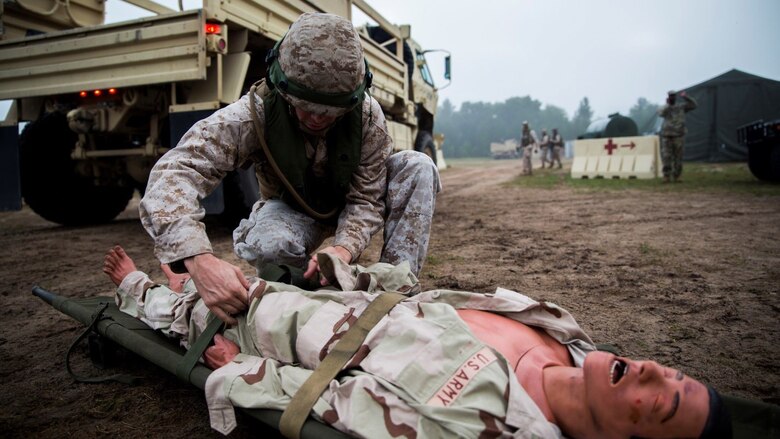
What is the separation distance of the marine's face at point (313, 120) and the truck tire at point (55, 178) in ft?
12.6

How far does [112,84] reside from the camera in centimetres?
382

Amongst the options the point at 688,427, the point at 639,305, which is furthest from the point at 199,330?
the point at 639,305

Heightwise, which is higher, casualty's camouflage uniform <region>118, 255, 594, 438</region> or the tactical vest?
the tactical vest

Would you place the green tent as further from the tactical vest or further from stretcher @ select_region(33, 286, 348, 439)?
stretcher @ select_region(33, 286, 348, 439)

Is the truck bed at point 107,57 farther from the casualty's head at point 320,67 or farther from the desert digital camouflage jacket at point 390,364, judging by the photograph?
the desert digital camouflage jacket at point 390,364

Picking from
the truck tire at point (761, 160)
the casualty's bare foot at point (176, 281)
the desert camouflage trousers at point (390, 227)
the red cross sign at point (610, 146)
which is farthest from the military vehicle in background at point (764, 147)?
the casualty's bare foot at point (176, 281)

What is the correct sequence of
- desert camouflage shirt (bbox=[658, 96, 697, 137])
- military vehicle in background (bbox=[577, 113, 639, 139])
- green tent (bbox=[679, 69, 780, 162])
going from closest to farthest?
desert camouflage shirt (bbox=[658, 96, 697, 137]) < military vehicle in background (bbox=[577, 113, 639, 139]) < green tent (bbox=[679, 69, 780, 162])

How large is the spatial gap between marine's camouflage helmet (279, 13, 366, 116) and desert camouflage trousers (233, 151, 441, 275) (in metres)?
0.58

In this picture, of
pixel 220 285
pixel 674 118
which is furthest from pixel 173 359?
pixel 674 118

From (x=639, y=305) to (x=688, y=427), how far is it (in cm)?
151

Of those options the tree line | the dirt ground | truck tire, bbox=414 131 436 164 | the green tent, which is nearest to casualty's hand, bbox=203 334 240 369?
the dirt ground

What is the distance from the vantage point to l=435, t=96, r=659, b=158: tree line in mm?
67938

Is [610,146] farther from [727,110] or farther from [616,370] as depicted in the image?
[616,370]

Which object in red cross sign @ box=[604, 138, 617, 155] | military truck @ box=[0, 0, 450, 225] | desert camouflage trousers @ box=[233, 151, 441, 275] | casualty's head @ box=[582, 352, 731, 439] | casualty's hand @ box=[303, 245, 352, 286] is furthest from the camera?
red cross sign @ box=[604, 138, 617, 155]
